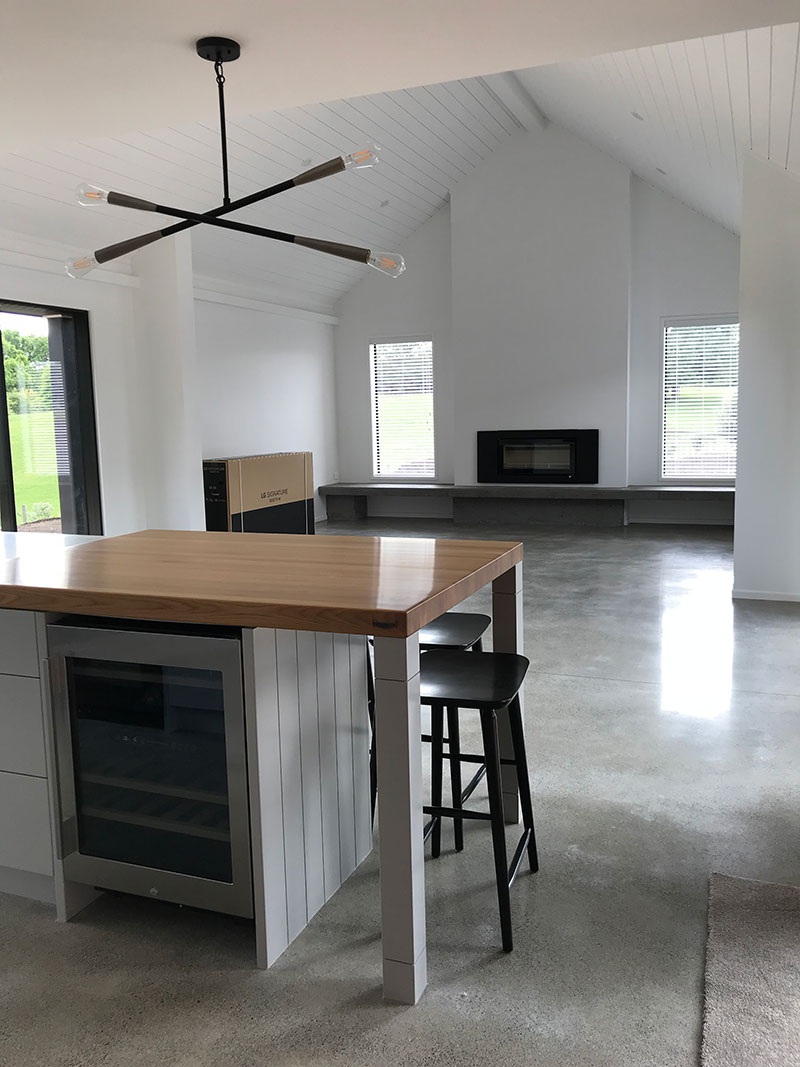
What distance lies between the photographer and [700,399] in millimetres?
9289

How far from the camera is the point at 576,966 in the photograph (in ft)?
6.90

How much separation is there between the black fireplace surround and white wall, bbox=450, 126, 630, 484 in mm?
106

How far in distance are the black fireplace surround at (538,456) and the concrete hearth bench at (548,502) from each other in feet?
0.43

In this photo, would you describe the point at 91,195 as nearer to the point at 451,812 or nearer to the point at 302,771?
the point at 302,771

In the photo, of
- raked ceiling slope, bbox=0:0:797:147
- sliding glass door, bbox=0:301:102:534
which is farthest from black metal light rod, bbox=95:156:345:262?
sliding glass door, bbox=0:301:102:534

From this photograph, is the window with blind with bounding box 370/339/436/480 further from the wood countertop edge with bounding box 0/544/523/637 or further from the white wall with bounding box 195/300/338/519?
the wood countertop edge with bounding box 0/544/523/637

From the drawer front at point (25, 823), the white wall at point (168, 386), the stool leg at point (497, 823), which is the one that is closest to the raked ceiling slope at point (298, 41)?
the stool leg at point (497, 823)

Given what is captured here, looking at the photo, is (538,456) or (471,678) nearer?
(471,678)

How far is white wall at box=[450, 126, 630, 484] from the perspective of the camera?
A: 9.12 m

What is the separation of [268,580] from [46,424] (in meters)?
4.92

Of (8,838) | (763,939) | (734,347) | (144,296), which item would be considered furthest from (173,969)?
(734,347)

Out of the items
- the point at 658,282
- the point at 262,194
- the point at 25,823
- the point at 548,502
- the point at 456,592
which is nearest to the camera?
the point at 456,592

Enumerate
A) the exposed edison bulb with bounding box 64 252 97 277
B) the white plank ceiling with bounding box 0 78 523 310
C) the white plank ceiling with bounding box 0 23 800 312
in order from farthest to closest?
the white plank ceiling with bounding box 0 78 523 310 → the white plank ceiling with bounding box 0 23 800 312 → the exposed edison bulb with bounding box 64 252 97 277

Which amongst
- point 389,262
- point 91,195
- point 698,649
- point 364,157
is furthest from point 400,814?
point 698,649
